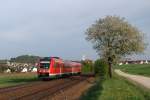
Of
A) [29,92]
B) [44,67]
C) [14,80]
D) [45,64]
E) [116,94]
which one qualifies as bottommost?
[116,94]

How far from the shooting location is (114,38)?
72.9 m

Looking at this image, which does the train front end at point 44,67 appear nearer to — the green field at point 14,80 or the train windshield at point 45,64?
the train windshield at point 45,64

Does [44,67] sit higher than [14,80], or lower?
higher

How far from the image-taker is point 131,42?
2901 inches

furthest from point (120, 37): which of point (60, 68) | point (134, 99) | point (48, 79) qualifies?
point (134, 99)

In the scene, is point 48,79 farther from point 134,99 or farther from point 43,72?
point 134,99

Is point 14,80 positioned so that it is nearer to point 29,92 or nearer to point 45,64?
point 45,64

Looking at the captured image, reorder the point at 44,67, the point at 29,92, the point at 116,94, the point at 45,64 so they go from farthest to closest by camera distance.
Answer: the point at 45,64
the point at 44,67
the point at 29,92
the point at 116,94

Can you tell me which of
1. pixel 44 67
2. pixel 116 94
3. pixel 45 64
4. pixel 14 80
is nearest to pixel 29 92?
pixel 116 94

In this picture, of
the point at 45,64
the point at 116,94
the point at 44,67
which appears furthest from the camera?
the point at 45,64

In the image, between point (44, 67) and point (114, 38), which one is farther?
point (114, 38)

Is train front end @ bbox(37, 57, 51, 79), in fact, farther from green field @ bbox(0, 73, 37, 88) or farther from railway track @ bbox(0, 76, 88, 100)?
railway track @ bbox(0, 76, 88, 100)

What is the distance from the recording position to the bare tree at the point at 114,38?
239ft

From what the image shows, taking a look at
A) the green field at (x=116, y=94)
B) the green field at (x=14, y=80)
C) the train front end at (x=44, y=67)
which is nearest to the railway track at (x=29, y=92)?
the green field at (x=116, y=94)
